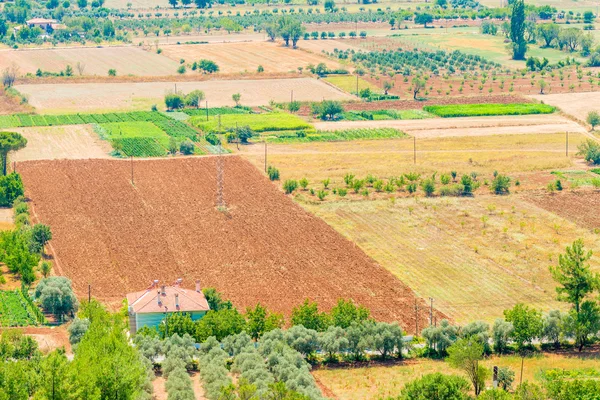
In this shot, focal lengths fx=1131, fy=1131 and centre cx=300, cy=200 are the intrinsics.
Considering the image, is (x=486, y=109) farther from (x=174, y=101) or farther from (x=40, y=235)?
(x=40, y=235)

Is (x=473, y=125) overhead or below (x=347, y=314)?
overhead

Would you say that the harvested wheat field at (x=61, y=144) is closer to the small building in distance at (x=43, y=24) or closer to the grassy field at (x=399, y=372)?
the grassy field at (x=399, y=372)

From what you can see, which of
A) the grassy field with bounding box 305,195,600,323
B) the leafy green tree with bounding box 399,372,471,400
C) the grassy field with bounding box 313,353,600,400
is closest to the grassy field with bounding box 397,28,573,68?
the grassy field with bounding box 305,195,600,323

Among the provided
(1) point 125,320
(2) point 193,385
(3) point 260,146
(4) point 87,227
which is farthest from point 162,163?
(2) point 193,385

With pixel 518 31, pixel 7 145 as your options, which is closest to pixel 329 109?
pixel 7 145

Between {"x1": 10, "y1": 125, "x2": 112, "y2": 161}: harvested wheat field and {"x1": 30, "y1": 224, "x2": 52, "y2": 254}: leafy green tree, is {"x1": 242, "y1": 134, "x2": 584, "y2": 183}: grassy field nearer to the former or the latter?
{"x1": 10, "y1": 125, "x2": 112, "y2": 161}: harvested wheat field

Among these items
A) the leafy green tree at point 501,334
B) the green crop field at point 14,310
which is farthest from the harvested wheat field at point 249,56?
the leafy green tree at point 501,334
